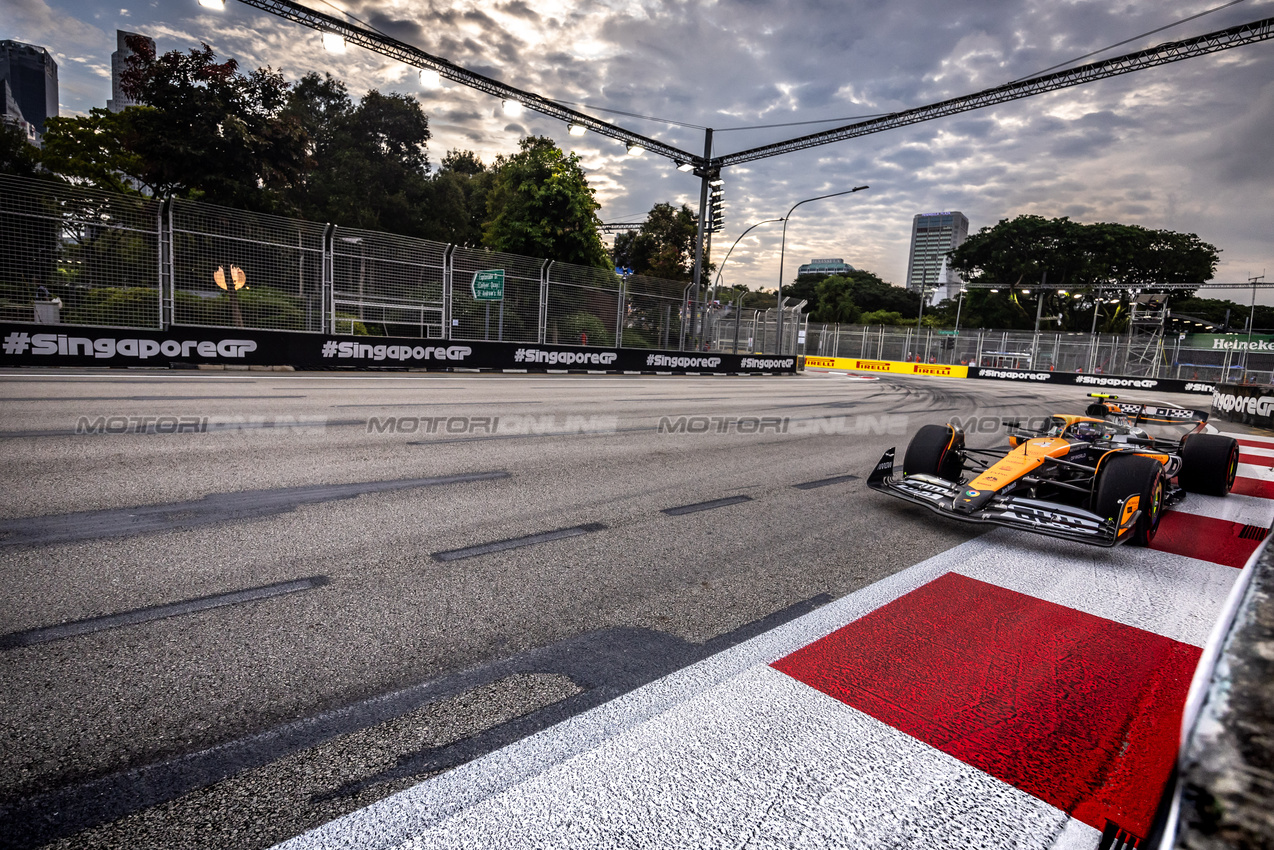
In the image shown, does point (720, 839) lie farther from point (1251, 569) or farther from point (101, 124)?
point (101, 124)

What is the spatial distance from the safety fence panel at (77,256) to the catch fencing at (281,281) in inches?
0.7

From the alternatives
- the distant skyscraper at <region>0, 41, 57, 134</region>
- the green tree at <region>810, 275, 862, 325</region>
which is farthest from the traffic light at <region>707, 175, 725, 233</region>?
the distant skyscraper at <region>0, 41, 57, 134</region>

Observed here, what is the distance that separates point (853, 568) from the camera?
3586 mm

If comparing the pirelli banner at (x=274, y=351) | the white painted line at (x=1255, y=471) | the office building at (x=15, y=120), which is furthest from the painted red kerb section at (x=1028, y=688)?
the office building at (x=15, y=120)

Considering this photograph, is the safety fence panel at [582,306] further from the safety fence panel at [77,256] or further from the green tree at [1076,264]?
the green tree at [1076,264]

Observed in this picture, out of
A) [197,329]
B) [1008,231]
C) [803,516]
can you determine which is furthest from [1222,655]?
[1008,231]

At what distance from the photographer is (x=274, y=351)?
45.1 feet

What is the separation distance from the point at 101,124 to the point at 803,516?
44081 mm

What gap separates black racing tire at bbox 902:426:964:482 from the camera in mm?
5145

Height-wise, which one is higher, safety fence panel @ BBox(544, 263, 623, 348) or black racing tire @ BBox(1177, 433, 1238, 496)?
safety fence panel @ BBox(544, 263, 623, 348)

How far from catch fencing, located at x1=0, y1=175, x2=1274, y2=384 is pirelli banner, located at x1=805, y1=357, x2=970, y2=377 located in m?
15.3

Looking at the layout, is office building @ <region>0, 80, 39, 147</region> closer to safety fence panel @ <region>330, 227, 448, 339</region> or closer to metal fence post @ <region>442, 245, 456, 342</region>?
safety fence panel @ <region>330, 227, 448, 339</region>

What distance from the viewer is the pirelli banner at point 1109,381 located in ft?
94.8

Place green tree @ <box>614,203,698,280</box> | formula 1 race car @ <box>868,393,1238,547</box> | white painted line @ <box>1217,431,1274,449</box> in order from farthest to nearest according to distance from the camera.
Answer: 1. green tree @ <box>614,203,698,280</box>
2. white painted line @ <box>1217,431,1274,449</box>
3. formula 1 race car @ <box>868,393,1238,547</box>
